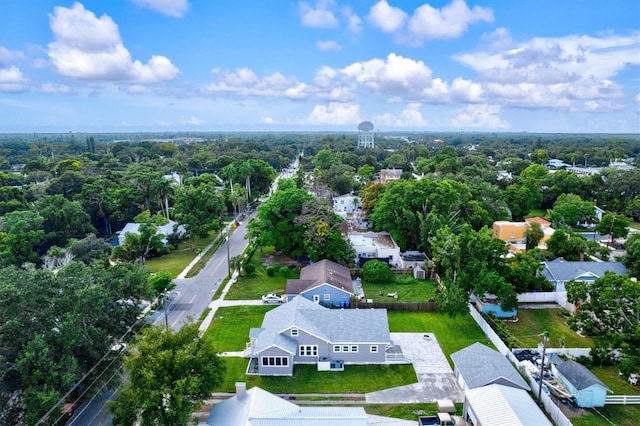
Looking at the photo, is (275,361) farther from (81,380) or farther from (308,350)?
(81,380)

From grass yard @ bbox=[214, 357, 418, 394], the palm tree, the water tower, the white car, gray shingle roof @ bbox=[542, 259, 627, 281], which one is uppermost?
the water tower

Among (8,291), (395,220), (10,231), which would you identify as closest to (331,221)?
(395,220)

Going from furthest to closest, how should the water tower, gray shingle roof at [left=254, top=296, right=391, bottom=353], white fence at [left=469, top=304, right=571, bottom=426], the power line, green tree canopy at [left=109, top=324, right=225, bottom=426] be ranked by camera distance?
the water tower < gray shingle roof at [left=254, top=296, right=391, bottom=353] < white fence at [left=469, top=304, right=571, bottom=426] < green tree canopy at [left=109, top=324, right=225, bottom=426] < the power line

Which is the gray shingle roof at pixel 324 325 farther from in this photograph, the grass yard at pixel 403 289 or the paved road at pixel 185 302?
the grass yard at pixel 403 289

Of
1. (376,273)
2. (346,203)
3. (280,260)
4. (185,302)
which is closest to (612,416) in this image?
(376,273)

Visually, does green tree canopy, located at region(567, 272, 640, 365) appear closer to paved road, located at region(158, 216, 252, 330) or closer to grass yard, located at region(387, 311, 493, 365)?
grass yard, located at region(387, 311, 493, 365)

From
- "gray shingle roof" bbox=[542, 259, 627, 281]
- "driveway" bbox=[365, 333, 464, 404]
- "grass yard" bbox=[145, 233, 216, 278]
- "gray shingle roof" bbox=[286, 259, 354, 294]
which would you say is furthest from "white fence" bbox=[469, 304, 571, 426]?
"grass yard" bbox=[145, 233, 216, 278]

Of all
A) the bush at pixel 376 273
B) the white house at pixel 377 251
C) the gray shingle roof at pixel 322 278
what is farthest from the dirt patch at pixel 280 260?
→ the bush at pixel 376 273
